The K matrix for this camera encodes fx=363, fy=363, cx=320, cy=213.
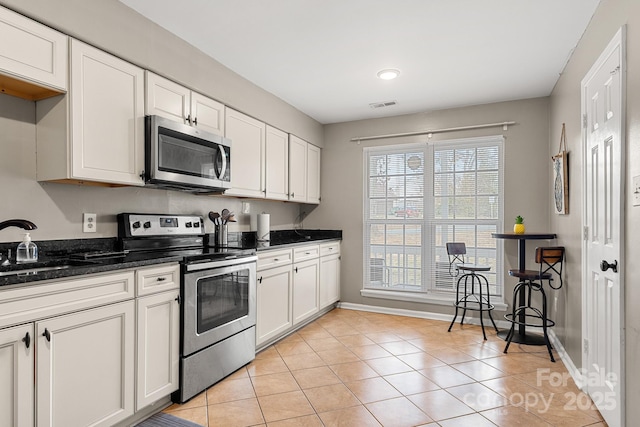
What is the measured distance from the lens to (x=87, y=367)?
5.76ft

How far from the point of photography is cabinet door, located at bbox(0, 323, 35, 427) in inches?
57.5

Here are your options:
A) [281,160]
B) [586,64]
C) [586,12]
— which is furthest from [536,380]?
[281,160]

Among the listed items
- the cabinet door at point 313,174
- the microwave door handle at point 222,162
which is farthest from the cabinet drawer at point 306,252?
the microwave door handle at point 222,162

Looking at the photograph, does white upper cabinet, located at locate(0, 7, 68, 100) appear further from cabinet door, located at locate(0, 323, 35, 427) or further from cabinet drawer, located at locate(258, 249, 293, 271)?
cabinet drawer, located at locate(258, 249, 293, 271)

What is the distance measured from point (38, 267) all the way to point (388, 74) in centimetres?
286

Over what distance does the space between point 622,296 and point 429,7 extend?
6.27 feet

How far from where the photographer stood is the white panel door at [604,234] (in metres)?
1.81

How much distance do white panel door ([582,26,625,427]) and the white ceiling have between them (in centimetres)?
57

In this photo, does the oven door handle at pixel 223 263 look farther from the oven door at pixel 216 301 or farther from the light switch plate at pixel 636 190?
the light switch plate at pixel 636 190

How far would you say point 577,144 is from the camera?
2656mm

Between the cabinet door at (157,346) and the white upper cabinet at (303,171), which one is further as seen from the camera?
the white upper cabinet at (303,171)

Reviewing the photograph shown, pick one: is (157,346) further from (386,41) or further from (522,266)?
(522,266)

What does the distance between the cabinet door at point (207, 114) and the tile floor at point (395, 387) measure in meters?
1.91

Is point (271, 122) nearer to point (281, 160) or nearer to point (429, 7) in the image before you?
point (281, 160)
